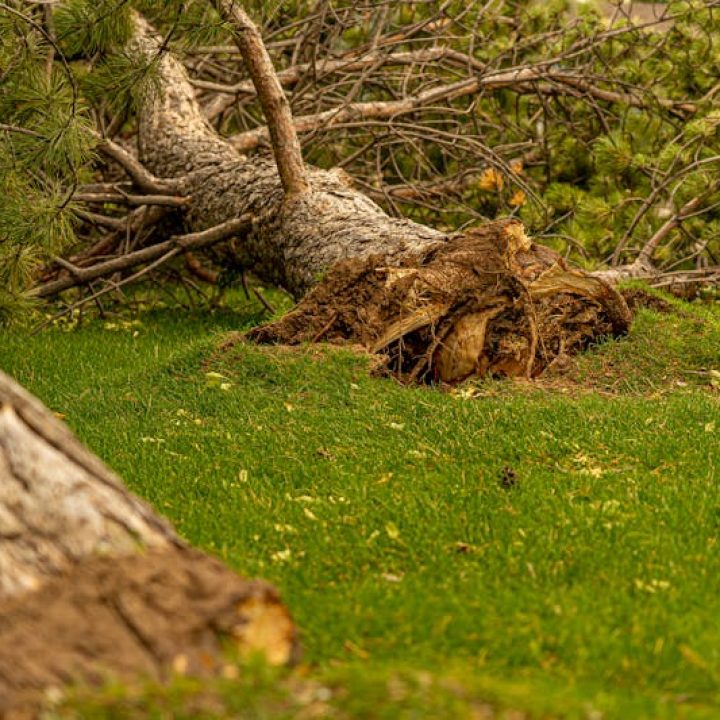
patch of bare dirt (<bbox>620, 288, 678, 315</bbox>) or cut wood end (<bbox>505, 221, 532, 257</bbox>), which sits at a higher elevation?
cut wood end (<bbox>505, 221, 532, 257</bbox>)

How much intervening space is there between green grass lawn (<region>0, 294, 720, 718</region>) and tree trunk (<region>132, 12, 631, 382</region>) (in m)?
0.27

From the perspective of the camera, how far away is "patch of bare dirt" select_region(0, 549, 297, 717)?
8.92 feet

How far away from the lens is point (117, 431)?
5.90 metres

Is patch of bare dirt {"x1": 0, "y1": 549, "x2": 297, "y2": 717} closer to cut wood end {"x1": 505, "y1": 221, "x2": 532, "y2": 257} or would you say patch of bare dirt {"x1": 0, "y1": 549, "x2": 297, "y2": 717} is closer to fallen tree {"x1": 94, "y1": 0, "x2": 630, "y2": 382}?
fallen tree {"x1": 94, "y1": 0, "x2": 630, "y2": 382}

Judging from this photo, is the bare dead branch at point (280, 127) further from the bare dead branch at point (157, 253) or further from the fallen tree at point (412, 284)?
the bare dead branch at point (157, 253)

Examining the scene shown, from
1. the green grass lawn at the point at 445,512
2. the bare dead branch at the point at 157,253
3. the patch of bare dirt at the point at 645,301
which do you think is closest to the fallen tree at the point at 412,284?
the green grass lawn at the point at 445,512

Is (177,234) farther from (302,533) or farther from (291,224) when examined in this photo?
(302,533)

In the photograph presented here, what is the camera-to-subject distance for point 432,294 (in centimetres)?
681

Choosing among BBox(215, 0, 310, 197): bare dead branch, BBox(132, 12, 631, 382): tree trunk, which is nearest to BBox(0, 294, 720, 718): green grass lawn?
BBox(132, 12, 631, 382): tree trunk

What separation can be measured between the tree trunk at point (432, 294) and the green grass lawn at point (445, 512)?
27 cm

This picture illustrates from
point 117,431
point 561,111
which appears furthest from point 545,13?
point 117,431

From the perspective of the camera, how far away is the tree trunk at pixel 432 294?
6812 mm

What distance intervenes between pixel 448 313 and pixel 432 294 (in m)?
0.14

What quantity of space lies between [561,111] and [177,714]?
9.36 m
